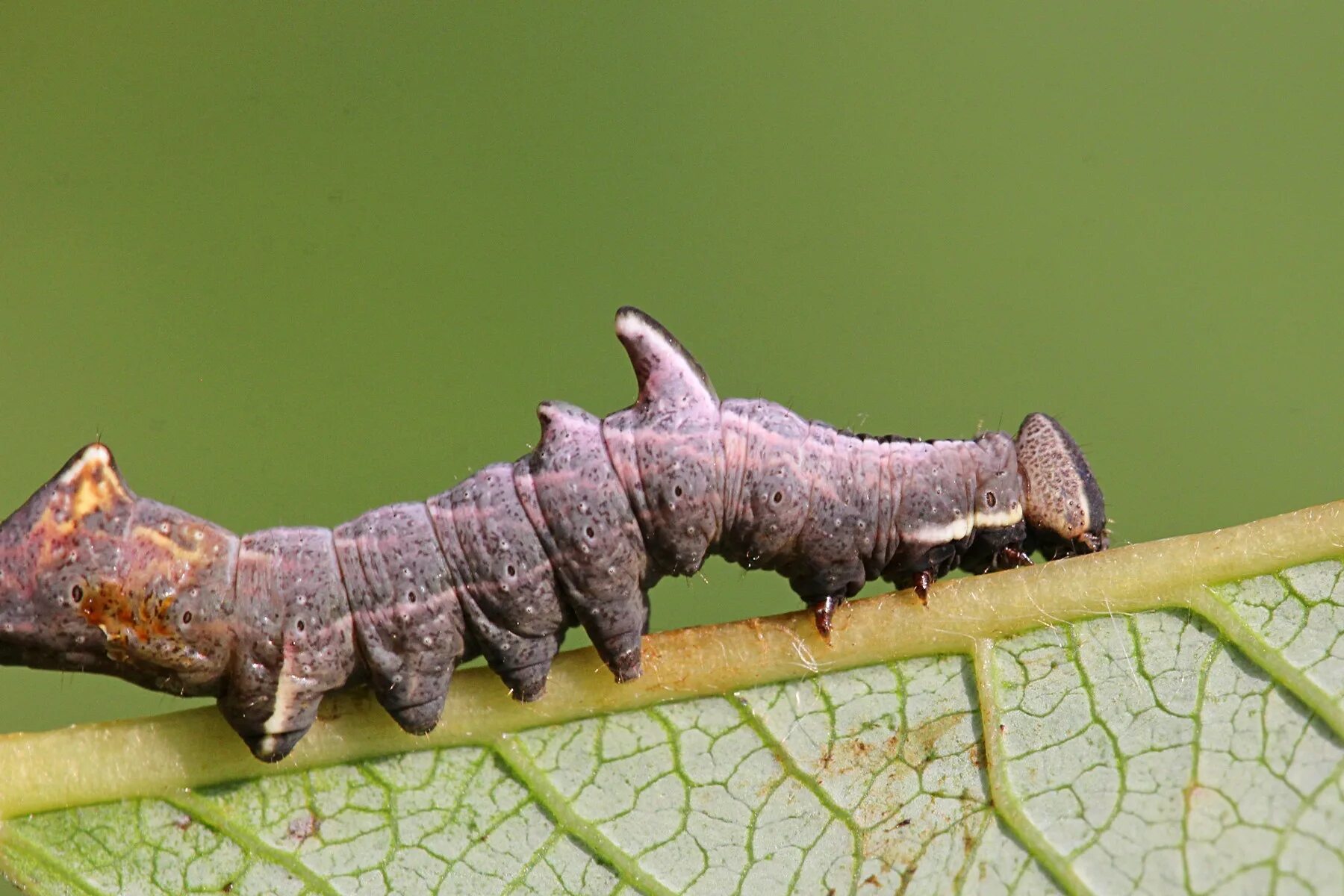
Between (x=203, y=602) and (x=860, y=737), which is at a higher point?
(x=860, y=737)

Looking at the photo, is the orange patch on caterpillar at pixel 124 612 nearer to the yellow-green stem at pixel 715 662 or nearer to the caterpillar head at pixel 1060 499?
the yellow-green stem at pixel 715 662

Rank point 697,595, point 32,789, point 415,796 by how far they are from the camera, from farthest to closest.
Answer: point 697,595 < point 415,796 < point 32,789

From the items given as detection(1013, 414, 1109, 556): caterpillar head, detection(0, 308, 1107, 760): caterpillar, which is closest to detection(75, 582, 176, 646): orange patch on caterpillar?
detection(0, 308, 1107, 760): caterpillar

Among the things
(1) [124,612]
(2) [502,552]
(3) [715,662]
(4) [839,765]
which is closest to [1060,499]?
(4) [839,765]

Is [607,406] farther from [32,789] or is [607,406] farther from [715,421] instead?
[32,789]

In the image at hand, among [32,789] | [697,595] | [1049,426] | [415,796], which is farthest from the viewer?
[697,595]

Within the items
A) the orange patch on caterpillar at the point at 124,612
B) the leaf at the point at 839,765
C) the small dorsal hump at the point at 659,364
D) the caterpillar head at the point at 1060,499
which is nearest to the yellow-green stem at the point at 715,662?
the leaf at the point at 839,765

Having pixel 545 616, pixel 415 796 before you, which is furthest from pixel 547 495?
pixel 415 796
